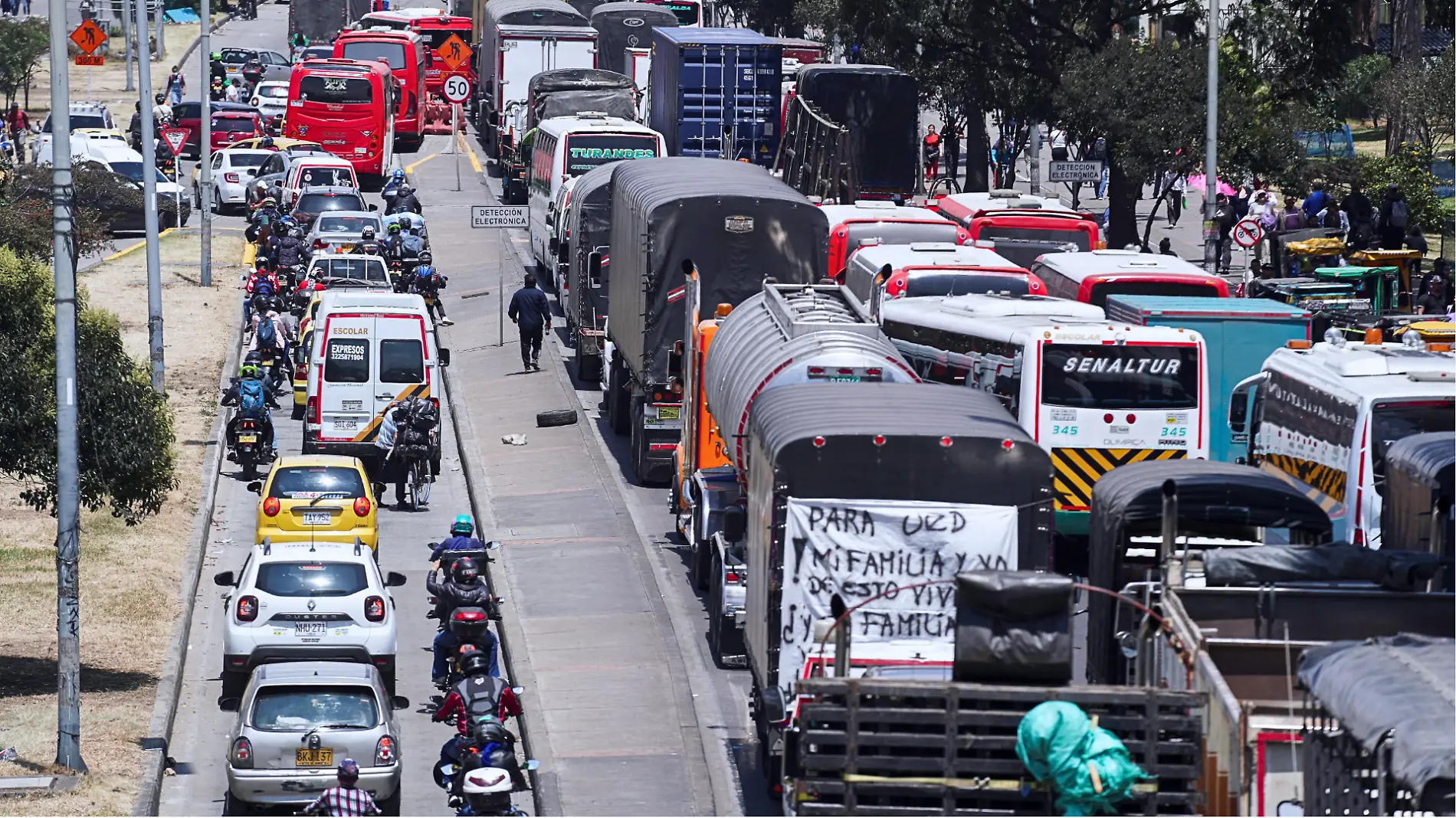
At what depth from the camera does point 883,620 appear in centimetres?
1596

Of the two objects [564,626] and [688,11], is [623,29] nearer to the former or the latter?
[688,11]

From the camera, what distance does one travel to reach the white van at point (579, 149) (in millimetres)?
40781

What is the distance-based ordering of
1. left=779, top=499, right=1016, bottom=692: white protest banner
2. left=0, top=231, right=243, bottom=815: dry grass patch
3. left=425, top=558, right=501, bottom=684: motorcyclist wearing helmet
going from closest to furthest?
left=779, top=499, right=1016, bottom=692: white protest banner, left=0, top=231, right=243, bottom=815: dry grass patch, left=425, top=558, right=501, bottom=684: motorcyclist wearing helmet

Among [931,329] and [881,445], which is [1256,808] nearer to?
[881,445]

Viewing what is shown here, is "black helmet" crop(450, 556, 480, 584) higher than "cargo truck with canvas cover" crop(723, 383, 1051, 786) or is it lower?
lower

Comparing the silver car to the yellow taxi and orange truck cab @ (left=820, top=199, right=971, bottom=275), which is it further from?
the yellow taxi

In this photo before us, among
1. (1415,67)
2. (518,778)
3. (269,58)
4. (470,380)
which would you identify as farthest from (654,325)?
(269,58)

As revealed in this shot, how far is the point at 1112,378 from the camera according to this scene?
2261 centimetres

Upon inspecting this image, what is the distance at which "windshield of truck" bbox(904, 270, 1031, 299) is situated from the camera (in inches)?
1089

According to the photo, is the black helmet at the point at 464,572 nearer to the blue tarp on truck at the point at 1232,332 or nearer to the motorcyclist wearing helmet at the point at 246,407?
the blue tarp on truck at the point at 1232,332

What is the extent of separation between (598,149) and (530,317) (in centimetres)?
690

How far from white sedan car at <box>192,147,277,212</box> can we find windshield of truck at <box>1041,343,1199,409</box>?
3415cm

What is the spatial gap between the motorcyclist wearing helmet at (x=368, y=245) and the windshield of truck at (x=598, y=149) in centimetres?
378

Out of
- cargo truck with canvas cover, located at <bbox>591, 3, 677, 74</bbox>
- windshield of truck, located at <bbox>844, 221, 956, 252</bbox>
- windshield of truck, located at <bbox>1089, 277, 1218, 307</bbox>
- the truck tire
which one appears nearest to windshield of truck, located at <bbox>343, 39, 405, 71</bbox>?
cargo truck with canvas cover, located at <bbox>591, 3, 677, 74</bbox>
